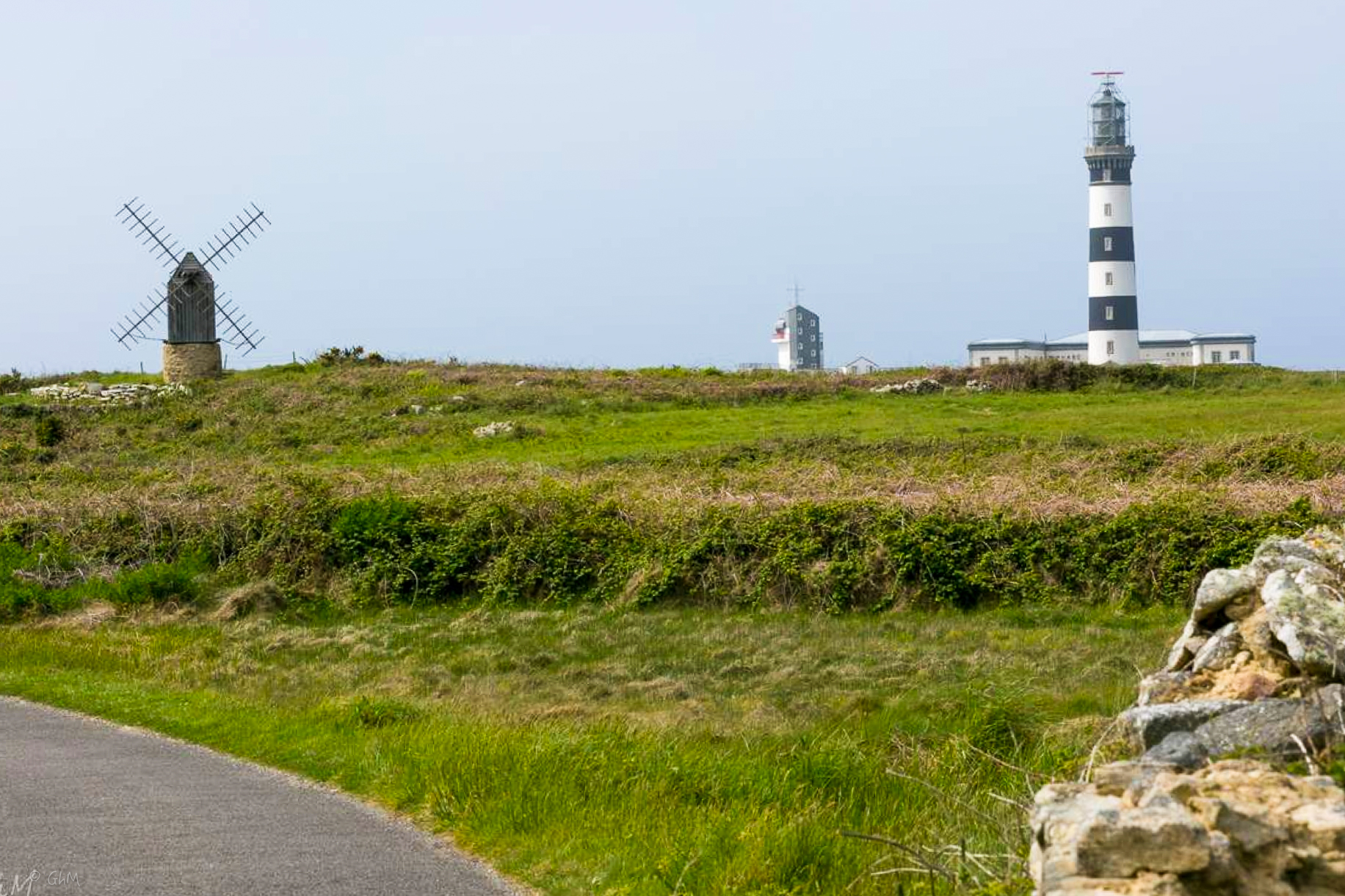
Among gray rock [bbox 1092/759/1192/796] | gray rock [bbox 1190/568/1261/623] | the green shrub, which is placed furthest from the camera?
the green shrub

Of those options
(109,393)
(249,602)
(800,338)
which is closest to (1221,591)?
(249,602)

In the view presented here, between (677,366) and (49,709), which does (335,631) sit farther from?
(677,366)

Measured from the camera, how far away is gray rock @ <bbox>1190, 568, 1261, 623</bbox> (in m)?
9.12

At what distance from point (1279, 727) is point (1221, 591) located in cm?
234

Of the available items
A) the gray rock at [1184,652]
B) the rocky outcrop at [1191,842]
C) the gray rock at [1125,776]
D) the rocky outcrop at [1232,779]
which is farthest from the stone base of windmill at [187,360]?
the rocky outcrop at [1191,842]

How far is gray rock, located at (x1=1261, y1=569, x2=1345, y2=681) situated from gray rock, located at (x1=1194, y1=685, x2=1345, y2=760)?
407mm

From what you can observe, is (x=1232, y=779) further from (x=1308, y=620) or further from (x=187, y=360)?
(x=187, y=360)

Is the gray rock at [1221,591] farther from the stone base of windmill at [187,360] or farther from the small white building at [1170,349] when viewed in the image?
the small white building at [1170,349]

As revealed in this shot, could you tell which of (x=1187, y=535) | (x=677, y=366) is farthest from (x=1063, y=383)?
(x=1187, y=535)

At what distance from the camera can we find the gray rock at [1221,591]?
29.9 feet

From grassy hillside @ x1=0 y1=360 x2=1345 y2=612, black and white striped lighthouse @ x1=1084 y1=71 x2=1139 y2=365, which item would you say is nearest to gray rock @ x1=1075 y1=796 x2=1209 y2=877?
grassy hillside @ x1=0 y1=360 x2=1345 y2=612

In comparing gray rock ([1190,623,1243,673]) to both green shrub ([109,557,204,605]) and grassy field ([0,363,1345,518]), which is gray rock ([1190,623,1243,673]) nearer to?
grassy field ([0,363,1345,518])

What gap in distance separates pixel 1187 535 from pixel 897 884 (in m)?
16.3

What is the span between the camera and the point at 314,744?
1323cm
